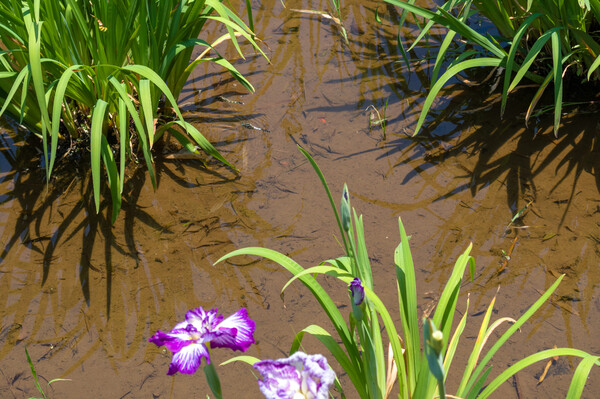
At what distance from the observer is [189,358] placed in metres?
0.84

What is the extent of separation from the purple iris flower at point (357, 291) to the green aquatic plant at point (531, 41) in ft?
3.81

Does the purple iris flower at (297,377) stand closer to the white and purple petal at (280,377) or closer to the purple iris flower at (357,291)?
the white and purple petal at (280,377)

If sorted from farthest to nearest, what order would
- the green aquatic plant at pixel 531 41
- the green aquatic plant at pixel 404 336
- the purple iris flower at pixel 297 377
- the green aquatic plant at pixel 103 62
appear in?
1. the green aquatic plant at pixel 531 41
2. the green aquatic plant at pixel 103 62
3. the green aquatic plant at pixel 404 336
4. the purple iris flower at pixel 297 377

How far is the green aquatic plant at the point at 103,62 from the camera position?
1.74 metres

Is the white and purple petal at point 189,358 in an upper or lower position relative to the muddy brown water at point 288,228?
upper

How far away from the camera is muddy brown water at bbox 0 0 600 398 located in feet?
5.17

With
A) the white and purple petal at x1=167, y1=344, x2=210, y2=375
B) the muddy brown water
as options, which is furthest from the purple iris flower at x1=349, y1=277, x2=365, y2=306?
the muddy brown water

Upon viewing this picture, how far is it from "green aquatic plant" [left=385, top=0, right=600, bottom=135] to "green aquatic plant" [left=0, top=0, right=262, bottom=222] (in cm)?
73

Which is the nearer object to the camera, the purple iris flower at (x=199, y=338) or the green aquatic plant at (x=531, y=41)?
the purple iris flower at (x=199, y=338)

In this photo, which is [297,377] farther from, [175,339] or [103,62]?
[103,62]

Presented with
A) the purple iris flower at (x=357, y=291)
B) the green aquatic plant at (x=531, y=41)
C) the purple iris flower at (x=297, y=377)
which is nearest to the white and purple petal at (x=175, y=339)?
the purple iris flower at (x=297, y=377)

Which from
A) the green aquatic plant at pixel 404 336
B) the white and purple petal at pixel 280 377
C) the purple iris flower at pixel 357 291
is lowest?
the green aquatic plant at pixel 404 336

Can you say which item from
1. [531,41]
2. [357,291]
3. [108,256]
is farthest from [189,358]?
[531,41]

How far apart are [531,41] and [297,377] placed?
204 centimetres
